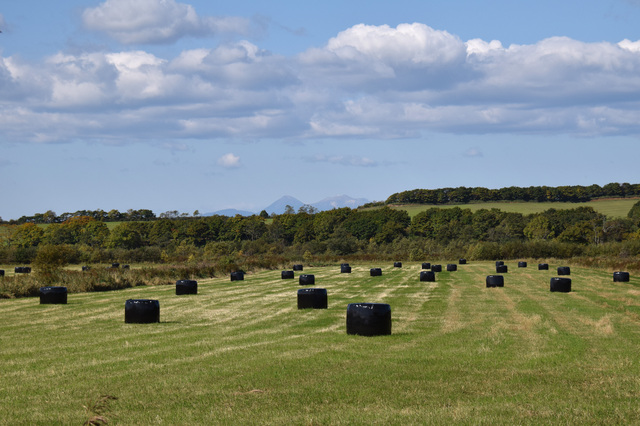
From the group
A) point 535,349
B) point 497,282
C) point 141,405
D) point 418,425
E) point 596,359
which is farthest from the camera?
point 497,282

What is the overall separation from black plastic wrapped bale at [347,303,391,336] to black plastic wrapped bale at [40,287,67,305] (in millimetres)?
16281

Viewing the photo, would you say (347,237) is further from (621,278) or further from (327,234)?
(621,278)

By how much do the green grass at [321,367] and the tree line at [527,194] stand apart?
532 feet

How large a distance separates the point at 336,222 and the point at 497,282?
393 feet

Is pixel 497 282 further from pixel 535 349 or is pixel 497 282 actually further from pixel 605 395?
pixel 605 395

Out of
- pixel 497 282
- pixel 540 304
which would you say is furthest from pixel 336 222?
pixel 540 304

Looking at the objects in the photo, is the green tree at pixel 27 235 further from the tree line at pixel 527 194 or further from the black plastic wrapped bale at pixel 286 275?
the black plastic wrapped bale at pixel 286 275

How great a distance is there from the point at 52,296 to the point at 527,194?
16998 cm

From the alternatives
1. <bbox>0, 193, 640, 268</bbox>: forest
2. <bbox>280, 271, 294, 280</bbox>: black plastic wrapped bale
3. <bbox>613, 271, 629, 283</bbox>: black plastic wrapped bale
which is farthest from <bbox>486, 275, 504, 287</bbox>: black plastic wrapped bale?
<bbox>0, 193, 640, 268</bbox>: forest

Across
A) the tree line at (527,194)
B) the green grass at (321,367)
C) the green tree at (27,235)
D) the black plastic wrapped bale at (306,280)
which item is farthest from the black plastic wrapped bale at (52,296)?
the tree line at (527,194)

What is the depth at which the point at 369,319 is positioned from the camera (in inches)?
680

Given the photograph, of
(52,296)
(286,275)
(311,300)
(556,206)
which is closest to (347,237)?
(556,206)

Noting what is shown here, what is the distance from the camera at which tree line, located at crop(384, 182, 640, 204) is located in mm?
177375

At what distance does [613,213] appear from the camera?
468 ft
